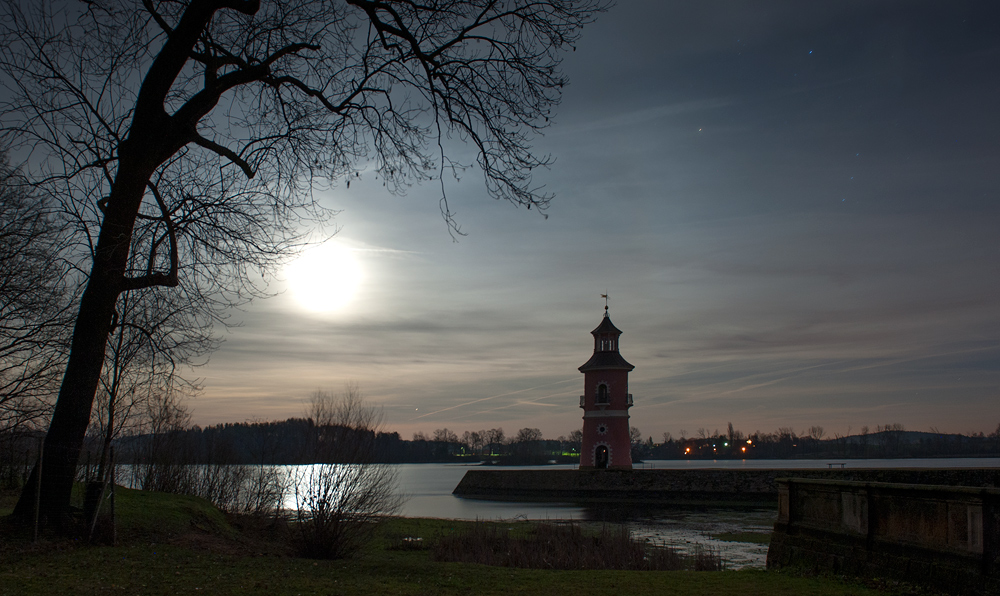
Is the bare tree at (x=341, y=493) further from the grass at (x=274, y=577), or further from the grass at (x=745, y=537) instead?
the grass at (x=745, y=537)

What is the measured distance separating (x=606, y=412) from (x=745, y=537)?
83.8 feet

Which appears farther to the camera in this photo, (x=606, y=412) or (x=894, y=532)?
(x=606, y=412)

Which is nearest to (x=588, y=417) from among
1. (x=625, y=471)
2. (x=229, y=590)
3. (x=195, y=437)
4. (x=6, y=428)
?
(x=625, y=471)

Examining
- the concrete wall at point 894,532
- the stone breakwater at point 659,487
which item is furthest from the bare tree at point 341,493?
the stone breakwater at point 659,487

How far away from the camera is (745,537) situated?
24266 mm

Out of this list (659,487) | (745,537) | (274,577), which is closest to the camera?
(274,577)

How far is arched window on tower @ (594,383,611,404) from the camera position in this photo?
164 feet

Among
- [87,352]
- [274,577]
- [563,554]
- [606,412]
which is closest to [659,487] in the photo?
[606,412]

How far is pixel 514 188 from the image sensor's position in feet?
31.8

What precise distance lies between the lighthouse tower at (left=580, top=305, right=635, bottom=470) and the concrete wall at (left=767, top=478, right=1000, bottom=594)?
3863 centimetres

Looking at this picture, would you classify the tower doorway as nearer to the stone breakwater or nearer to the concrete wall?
the stone breakwater

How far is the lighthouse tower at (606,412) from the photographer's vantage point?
163 ft

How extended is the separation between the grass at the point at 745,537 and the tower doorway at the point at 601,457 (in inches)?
953

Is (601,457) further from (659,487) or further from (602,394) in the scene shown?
(659,487)
